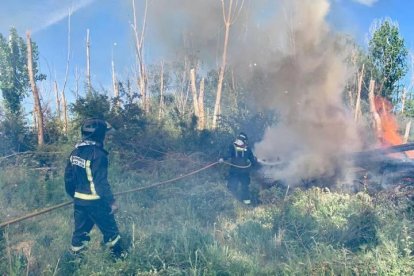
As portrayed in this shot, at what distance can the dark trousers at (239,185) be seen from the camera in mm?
8633

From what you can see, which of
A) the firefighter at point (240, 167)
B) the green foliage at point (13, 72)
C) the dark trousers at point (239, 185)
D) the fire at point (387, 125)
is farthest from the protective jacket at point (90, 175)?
the green foliage at point (13, 72)

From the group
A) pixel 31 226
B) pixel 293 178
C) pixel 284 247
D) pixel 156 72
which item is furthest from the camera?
pixel 156 72

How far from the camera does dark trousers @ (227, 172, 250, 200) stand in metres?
8.63

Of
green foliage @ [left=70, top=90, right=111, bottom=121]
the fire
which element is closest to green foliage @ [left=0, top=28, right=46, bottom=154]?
green foliage @ [left=70, top=90, right=111, bottom=121]

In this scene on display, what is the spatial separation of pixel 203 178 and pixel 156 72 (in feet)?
85.4

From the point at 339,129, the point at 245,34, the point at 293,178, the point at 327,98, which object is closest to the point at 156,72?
the point at 245,34

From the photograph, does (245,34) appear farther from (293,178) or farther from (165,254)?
(165,254)

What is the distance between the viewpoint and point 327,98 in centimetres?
1639

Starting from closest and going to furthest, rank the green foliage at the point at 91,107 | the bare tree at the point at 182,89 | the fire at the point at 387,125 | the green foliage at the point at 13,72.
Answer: the green foliage at the point at 91,107
the fire at the point at 387,125
the green foliage at the point at 13,72
the bare tree at the point at 182,89

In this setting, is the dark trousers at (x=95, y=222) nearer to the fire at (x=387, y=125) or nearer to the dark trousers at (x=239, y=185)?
the dark trousers at (x=239, y=185)

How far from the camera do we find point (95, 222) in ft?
16.1

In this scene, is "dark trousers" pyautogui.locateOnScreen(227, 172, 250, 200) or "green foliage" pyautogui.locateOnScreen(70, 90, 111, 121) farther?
"green foliage" pyautogui.locateOnScreen(70, 90, 111, 121)

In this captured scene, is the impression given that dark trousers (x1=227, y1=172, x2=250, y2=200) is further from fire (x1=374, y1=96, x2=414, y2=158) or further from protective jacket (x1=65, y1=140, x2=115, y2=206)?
protective jacket (x1=65, y1=140, x2=115, y2=206)

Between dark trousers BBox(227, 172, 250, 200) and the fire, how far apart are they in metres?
3.96
